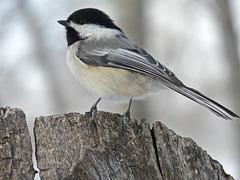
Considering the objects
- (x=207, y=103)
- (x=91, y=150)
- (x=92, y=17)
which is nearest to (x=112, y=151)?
(x=91, y=150)

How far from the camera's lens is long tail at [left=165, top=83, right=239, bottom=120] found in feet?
8.75

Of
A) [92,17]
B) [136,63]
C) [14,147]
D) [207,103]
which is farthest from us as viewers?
[92,17]

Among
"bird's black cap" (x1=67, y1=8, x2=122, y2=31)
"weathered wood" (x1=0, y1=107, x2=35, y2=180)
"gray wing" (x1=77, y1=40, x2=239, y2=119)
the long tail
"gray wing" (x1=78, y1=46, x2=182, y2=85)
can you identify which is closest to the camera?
"weathered wood" (x1=0, y1=107, x2=35, y2=180)

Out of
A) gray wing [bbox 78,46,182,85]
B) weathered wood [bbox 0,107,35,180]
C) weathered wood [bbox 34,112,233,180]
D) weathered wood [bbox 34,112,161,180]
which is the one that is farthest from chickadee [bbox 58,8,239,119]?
weathered wood [bbox 0,107,35,180]

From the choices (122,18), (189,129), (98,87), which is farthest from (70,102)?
(98,87)

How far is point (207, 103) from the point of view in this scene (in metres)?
2.82

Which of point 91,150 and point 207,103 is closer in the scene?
point 91,150

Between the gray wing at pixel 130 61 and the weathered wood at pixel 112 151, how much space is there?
90 cm

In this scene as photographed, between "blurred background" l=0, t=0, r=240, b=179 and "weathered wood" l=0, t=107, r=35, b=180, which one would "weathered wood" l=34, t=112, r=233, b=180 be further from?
"blurred background" l=0, t=0, r=240, b=179

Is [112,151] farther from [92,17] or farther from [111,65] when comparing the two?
[92,17]

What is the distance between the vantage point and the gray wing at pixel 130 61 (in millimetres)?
3236

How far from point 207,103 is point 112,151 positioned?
0.96 metres

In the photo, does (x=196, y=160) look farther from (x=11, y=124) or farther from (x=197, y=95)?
(x=11, y=124)

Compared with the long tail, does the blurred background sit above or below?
above
